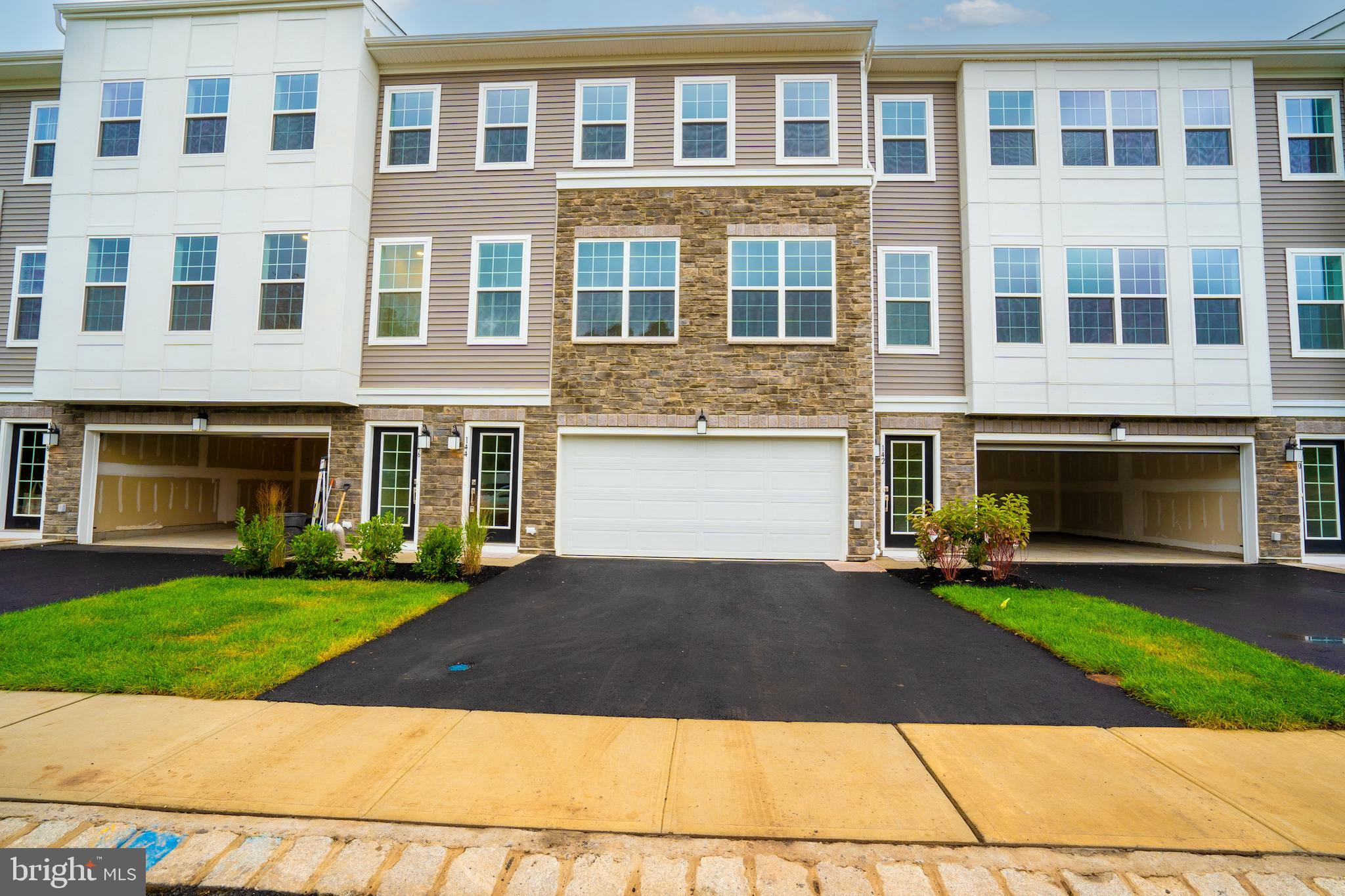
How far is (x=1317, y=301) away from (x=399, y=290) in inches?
667

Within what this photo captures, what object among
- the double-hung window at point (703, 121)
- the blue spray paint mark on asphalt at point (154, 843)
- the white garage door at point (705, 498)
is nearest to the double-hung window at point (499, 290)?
the white garage door at point (705, 498)

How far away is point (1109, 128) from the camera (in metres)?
11.2

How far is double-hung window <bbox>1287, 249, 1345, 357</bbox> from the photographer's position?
1110 centimetres

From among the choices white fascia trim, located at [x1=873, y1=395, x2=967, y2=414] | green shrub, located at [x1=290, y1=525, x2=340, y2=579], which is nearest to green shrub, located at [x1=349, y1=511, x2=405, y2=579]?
green shrub, located at [x1=290, y1=525, x2=340, y2=579]

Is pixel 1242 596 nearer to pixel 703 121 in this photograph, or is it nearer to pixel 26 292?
pixel 703 121

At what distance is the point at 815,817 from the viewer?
113 inches

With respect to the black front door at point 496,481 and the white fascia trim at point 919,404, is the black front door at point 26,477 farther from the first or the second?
the white fascia trim at point 919,404

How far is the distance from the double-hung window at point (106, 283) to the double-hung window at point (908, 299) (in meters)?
14.0

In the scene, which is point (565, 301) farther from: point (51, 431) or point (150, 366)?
point (51, 431)

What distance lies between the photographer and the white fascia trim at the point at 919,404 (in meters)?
11.2

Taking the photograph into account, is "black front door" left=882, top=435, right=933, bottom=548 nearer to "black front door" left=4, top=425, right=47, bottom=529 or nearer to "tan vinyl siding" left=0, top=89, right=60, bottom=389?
"black front door" left=4, top=425, right=47, bottom=529

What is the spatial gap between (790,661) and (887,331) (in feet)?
25.8

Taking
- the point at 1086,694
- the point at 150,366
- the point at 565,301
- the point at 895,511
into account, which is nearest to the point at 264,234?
the point at 150,366

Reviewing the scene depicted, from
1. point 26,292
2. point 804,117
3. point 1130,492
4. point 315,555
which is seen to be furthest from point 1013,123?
point 26,292
